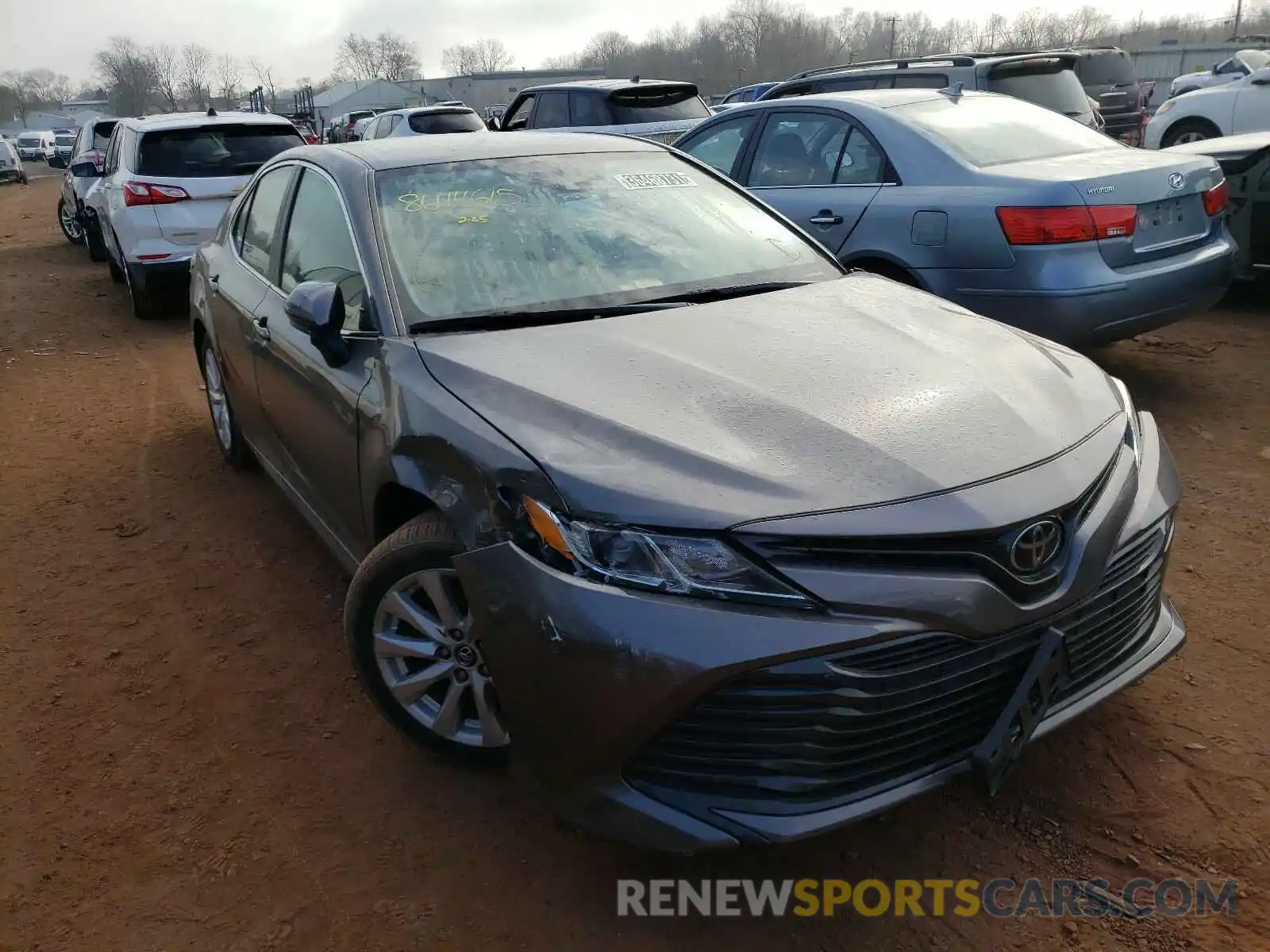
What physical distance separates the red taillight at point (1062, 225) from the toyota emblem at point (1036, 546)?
2970mm

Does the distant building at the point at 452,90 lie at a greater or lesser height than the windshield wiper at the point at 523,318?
greater

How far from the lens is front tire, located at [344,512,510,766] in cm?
253

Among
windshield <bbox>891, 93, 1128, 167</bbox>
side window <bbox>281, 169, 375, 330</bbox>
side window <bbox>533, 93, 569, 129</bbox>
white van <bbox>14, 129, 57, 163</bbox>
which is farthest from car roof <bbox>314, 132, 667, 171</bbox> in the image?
white van <bbox>14, 129, 57, 163</bbox>

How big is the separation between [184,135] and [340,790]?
25.3ft

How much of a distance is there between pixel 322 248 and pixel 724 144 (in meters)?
3.82

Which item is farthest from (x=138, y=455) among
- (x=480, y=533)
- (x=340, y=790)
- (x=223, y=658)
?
(x=480, y=533)

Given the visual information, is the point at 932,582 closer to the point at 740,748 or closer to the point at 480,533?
the point at 740,748

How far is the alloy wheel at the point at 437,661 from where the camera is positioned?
99.9 inches

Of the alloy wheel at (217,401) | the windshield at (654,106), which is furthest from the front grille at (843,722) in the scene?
the windshield at (654,106)

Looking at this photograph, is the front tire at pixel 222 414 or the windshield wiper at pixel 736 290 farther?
the front tire at pixel 222 414

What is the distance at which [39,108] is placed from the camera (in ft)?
386

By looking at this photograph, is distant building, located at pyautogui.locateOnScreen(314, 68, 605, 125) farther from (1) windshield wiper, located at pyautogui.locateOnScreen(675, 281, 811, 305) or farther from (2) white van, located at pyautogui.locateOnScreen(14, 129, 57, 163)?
(1) windshield wiper, located at pyautogui.locateOnScreen(675, 281, 811, 305)

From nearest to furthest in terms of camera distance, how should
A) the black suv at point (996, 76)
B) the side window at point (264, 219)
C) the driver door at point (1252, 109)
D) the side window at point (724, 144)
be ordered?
the side window at point (264, 219) → the side window at point (724, 144) → the black suv at point (996, 76) → the driver door at point (1252, 109)

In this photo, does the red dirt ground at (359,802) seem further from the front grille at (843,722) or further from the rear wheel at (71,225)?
the rear wheel at (71,225)
